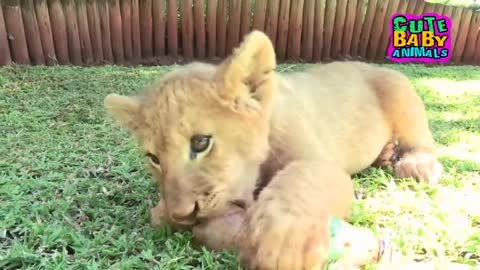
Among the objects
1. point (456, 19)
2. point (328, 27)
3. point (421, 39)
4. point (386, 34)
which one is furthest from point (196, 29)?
point (456, 19)

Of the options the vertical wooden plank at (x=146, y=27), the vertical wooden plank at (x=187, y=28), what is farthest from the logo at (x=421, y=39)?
the vertical wooden plank at (x=146, y=27)

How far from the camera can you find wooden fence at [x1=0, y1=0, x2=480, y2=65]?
255 inches

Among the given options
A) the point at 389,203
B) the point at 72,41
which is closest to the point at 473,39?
the point at 72,41

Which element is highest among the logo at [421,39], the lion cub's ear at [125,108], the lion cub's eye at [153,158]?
the lion cub's ear at [125,108]

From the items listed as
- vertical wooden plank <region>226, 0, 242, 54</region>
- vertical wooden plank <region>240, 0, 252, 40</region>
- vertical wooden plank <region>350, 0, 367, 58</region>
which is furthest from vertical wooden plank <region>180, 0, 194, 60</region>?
vertical wooden plank <region>350, 0, 367, 58</region>

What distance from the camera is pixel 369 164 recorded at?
317 centimetres

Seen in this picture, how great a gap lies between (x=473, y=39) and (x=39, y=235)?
683 cm

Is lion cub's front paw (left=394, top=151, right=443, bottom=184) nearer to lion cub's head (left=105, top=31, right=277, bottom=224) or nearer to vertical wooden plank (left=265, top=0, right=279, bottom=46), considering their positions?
lion cub's head (left=105, top=31, right=277, bottom=224)

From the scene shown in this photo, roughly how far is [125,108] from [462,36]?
6.50 meters

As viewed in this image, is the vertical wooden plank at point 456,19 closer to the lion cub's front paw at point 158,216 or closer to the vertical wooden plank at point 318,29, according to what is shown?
the vertical wooden plank at point 318,29

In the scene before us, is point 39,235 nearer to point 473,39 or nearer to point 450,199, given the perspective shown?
point 450,199

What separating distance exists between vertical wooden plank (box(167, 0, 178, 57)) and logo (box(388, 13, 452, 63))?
8.72ft

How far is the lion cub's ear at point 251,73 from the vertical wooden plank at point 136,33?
198 inches

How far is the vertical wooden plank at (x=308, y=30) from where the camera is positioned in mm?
7539
